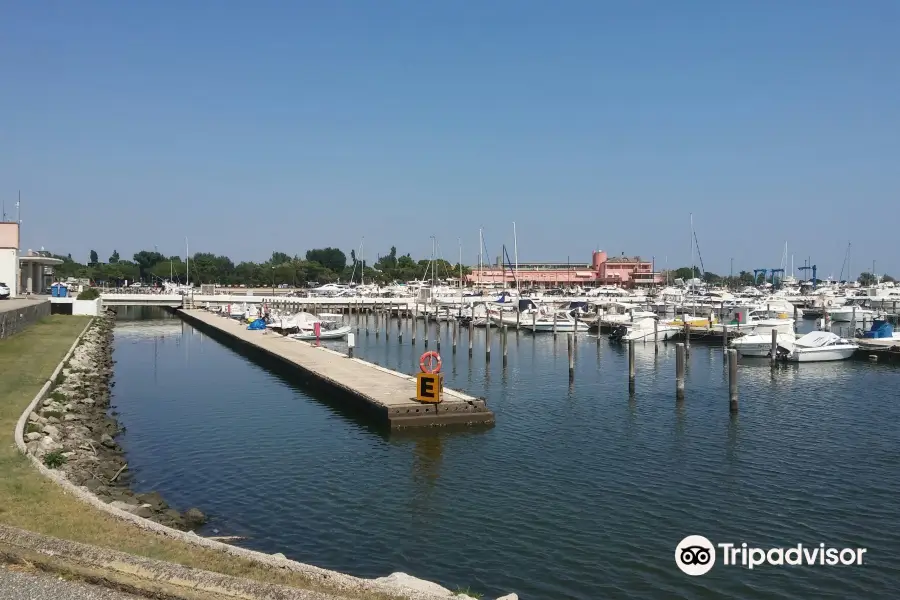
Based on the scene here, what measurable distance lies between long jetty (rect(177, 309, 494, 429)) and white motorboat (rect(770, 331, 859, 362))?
85.0ft

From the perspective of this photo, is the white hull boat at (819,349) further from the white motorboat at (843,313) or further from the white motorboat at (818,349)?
the white motorboat at (843,313)

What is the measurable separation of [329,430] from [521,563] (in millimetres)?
13896

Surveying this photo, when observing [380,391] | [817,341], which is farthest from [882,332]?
[380,391]

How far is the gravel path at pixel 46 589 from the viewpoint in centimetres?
923

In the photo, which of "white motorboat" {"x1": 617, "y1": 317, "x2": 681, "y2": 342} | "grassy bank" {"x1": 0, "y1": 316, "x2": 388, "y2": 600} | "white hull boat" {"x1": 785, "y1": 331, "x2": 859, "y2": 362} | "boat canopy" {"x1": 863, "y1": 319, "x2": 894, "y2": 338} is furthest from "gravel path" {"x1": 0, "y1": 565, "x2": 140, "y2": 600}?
"boat canopy" {"x1": 863, "y1": 319, "x2": 894, "y2": 338}

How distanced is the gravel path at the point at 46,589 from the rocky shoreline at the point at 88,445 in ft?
19.9

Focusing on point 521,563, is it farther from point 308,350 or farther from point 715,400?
point 308,350

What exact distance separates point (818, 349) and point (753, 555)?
3614 cm

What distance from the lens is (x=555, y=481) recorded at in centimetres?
2088

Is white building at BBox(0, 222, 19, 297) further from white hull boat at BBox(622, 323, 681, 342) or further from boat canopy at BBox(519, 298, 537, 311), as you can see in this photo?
white hull boat at BBox(622, 323, 681, 342)

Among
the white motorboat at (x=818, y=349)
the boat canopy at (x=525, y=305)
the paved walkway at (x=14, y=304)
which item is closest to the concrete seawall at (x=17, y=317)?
the paved walkway at (x=14, y=304)

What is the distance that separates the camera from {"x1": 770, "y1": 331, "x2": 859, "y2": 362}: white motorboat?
47844 mm

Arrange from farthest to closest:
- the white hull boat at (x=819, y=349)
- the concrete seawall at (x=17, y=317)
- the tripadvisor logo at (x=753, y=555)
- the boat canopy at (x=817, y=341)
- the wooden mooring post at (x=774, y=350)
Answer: the boat canopy at (x=817, y=341) → the white hull boat at (x=819, y=349) → the wooden mooring post at (x=774, y=350) → the concrete seawall at (x=17, y=317) → the tripadvisor logo at (x=753, y=555)

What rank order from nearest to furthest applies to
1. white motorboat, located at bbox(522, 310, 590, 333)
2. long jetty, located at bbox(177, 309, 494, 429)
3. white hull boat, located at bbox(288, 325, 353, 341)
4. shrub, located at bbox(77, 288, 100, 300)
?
long jetty, located at bbox(177, 309, 494, 429) → white hull boat, located at bbox(288, 325, 353, 341) → white motorboat, located at bbox(522, 310, 590, 333) → shrub, located at bbox(77, 288, 100, 300)
